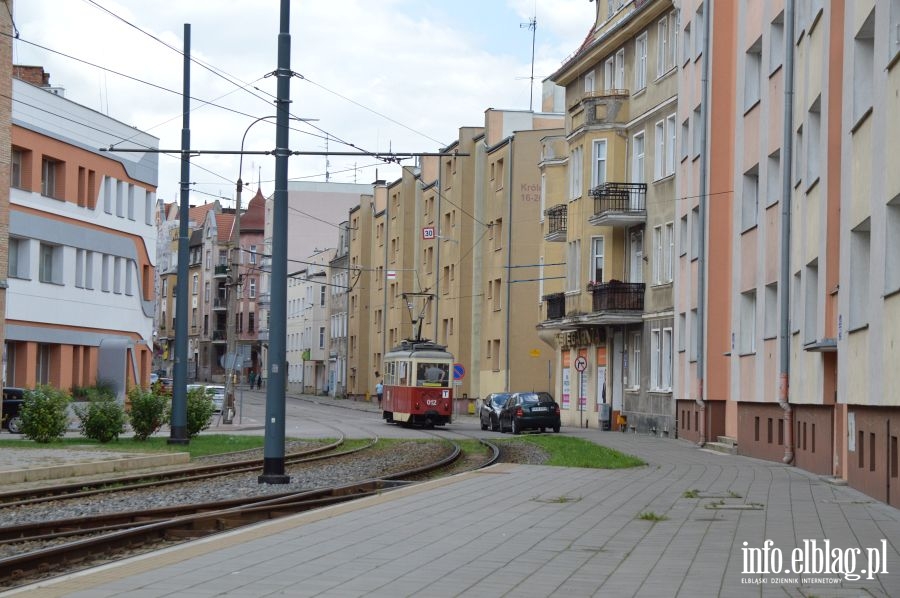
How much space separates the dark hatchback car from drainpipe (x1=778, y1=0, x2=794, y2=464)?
18225mm

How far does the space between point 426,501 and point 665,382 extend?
27.1 meters

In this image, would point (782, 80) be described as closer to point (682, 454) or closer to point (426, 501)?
point (682, 454)

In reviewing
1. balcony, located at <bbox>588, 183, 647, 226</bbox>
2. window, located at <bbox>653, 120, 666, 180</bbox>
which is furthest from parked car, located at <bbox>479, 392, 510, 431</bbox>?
window, located at <bbox>653, 120, 666, 180</bbox>

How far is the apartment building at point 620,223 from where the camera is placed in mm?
43594

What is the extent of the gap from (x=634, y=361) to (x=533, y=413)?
4496 mm

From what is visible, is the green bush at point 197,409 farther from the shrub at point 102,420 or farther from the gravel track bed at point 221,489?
the gravel track bed at point 221,489

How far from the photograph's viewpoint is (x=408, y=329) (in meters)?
83.6

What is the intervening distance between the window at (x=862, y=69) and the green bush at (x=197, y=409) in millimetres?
20406

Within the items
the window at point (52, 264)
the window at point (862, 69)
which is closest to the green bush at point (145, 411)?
the window at point (52, 264)

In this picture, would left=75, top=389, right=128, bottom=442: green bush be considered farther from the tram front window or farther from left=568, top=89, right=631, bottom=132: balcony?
left=568, top=89, right=631, bottom=132: balcony

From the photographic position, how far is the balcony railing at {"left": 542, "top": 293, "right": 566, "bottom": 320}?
5272cm

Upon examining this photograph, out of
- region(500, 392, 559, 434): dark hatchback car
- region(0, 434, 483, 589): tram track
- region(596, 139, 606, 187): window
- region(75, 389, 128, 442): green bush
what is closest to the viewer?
region(0, 434, 483, 589): tram track

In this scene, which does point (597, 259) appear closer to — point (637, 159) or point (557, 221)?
point (637, 159)

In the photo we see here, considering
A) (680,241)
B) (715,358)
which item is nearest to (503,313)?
(680,241)
